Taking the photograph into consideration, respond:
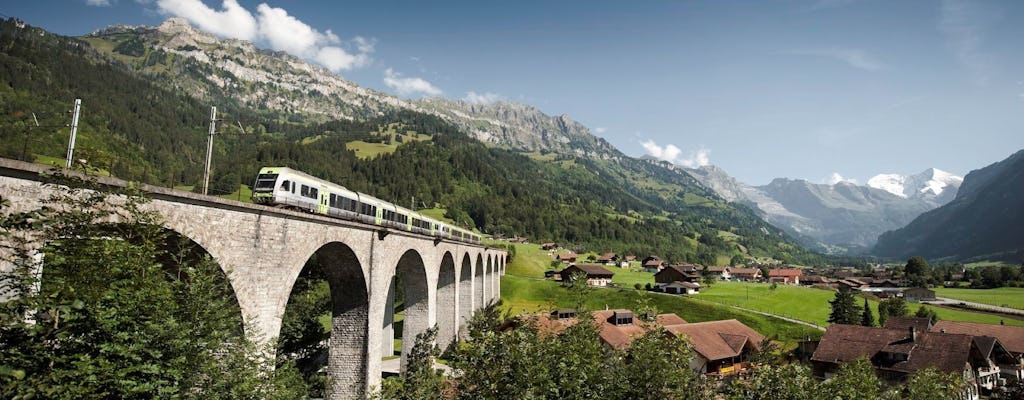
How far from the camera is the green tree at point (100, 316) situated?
9.40 m

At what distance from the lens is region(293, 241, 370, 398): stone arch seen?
26.9 metres

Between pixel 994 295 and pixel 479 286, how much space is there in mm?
114772

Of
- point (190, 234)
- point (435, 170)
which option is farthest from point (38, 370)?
point (435, 170)

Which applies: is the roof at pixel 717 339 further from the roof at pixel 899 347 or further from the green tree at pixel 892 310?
the green tree at pixel 892 310

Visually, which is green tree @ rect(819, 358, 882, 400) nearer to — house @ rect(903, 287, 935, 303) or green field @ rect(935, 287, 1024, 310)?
green field @ rect(935, 287, 1024, 310)

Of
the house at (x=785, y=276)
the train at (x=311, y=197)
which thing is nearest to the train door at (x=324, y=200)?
the train at (x=311, y=197)

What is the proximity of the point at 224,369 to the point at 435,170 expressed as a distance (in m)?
180

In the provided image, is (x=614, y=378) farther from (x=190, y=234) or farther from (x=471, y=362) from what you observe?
(x=190, y=234)

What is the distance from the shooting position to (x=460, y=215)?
16375 centimetres

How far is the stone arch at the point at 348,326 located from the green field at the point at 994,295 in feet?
377

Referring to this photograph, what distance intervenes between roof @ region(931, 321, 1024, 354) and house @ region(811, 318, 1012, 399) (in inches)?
165

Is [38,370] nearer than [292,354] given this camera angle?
Yes

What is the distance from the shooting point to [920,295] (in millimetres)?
105375

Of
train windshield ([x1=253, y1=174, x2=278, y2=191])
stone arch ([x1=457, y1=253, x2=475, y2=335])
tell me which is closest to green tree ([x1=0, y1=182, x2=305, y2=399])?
train windshield ([x1=253, y1=174, x2=278, y2=191])
